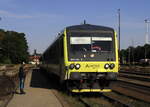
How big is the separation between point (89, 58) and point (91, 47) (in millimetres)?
575

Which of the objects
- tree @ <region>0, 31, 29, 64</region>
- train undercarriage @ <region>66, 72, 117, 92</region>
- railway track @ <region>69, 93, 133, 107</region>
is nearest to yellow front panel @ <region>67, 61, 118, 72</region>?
train undercarriage @ <region>66, 72, 117, 92</region>

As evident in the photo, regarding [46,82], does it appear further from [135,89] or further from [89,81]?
[89,81]

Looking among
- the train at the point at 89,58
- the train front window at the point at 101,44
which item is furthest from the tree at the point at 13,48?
the train front window at the point at 101,44

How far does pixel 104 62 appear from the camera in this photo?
1486 centimetres

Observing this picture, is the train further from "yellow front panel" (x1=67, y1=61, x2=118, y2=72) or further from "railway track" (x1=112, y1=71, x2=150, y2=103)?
"railway track" (x1=112, y1=71, x2=150, y2=103)

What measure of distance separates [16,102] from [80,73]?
3.21 meters

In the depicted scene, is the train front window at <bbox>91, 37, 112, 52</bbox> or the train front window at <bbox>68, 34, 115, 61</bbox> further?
the train front window at <bbox>91, 37, 112, 52</bbox>

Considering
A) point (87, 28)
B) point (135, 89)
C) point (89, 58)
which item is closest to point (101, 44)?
point (89, 58)

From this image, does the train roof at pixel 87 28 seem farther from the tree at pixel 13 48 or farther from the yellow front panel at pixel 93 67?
the tree at pixel 13 48

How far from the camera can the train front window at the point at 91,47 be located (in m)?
14.9

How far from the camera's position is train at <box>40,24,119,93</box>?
1462cm

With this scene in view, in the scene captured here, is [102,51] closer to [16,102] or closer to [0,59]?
[16,102]

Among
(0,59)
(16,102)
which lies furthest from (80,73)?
(0,59)

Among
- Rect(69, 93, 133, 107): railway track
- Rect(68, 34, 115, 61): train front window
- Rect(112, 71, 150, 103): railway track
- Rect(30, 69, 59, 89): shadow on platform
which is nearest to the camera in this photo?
Rect(69, 93, 133, 107): railway track
